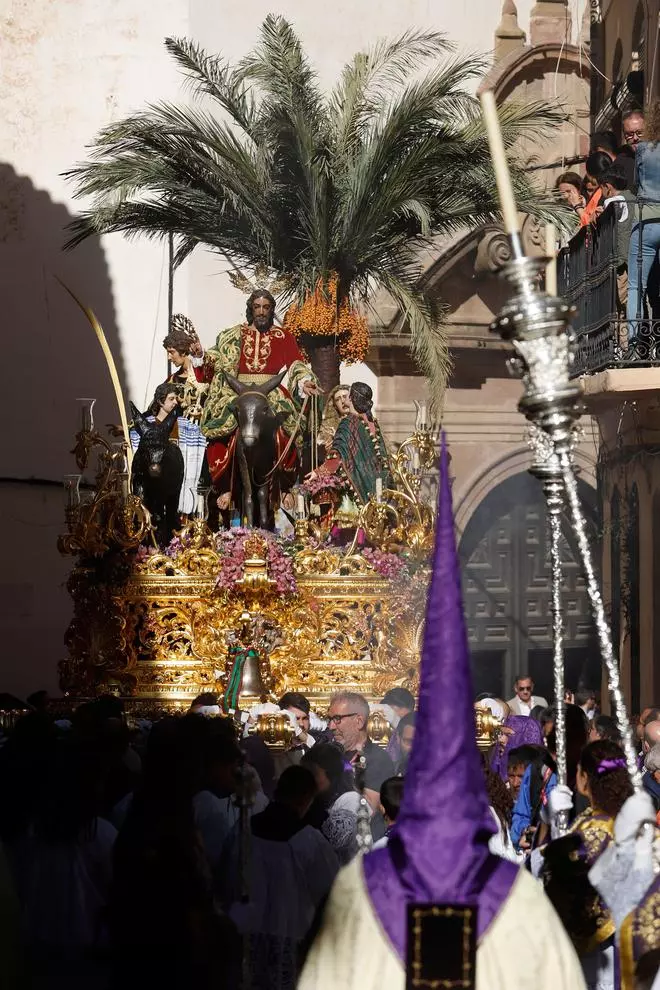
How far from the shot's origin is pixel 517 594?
1859 cm

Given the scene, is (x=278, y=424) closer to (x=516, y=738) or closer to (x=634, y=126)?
(x=634, y=126)

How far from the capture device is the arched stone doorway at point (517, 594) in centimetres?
1852

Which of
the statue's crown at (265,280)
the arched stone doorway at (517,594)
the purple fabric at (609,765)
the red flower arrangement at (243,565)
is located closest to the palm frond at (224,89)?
the statue's crown at (265,280)

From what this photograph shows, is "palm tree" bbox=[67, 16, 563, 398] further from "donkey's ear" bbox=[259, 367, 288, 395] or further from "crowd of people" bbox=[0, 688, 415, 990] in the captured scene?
"crowd of people" bbox=[0, 688, 415, 990]

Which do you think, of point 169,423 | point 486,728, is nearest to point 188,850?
point 486,728

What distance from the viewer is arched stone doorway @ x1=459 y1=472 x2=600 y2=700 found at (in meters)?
18.5

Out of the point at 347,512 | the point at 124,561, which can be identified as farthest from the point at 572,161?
the point at 124,561

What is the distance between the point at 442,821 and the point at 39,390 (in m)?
15.5

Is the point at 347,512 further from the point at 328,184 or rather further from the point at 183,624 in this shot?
the point at 328,184

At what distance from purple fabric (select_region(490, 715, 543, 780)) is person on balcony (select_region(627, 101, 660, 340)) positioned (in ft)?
13.2

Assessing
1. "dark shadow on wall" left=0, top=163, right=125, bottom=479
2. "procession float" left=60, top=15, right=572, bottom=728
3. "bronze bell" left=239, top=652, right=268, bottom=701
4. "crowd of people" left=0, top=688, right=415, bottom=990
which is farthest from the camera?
"dark shadow on wall" left=0, top=163, right=125, bottom=479

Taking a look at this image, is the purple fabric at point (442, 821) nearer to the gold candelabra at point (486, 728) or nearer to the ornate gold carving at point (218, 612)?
the gold candelabra at point (486, 728)

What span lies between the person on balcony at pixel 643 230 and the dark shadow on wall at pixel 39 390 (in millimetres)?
7602

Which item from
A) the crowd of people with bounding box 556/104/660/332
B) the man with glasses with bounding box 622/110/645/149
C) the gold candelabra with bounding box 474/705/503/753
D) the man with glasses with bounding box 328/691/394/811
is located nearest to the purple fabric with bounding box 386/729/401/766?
the man with glasses with bounding box 328/691/394/811
